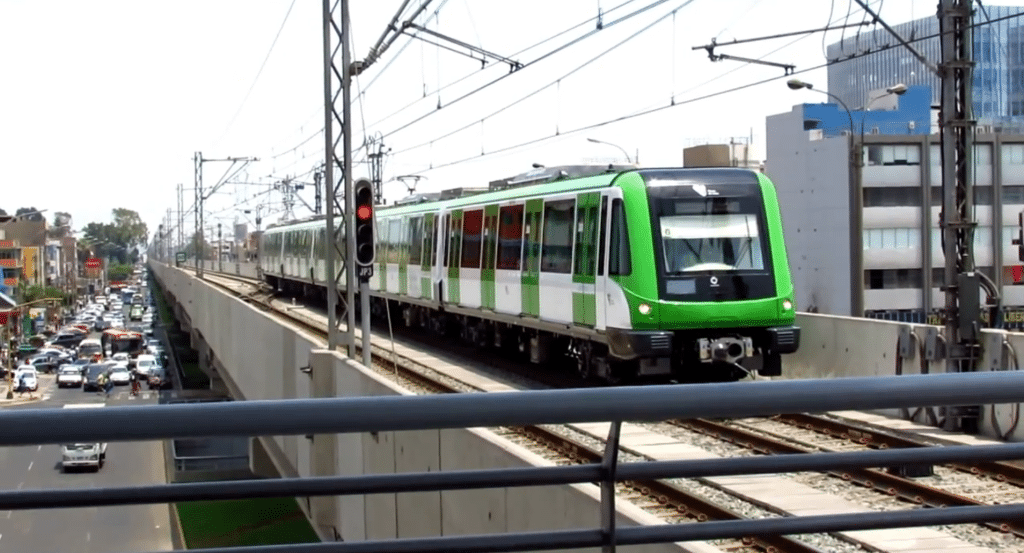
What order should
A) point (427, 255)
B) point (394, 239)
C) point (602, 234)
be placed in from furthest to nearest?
point (394, 239) → point (427, 255) → point (602, 234)

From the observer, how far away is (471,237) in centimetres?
2345

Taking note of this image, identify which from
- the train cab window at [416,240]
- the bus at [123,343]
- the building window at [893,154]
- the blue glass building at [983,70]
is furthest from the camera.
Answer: the blue glass building at [983,70]

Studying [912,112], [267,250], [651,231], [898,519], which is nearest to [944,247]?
[651,231]

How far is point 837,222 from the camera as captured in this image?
60.6m

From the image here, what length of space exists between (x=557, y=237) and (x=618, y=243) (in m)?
2.30

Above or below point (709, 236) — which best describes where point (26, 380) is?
below

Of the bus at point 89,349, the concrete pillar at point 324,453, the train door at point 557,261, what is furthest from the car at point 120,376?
the train door at point 557,261

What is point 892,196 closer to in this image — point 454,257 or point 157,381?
point 157,381

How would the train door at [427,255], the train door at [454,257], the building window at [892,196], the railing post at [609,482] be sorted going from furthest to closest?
the building window at [892,196]
the train door at [427,255]
the train door at [454,257]
the railing post at [609,482]

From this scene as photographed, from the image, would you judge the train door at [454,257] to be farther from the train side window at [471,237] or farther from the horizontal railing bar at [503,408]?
the horizontal railing bar at [503,408]

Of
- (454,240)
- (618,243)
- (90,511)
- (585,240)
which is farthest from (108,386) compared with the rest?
(90,511)

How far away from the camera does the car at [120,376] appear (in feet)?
216

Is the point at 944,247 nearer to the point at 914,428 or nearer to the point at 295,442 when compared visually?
the point at 914,428

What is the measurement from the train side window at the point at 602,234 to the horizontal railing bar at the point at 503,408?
13778 millimetres
